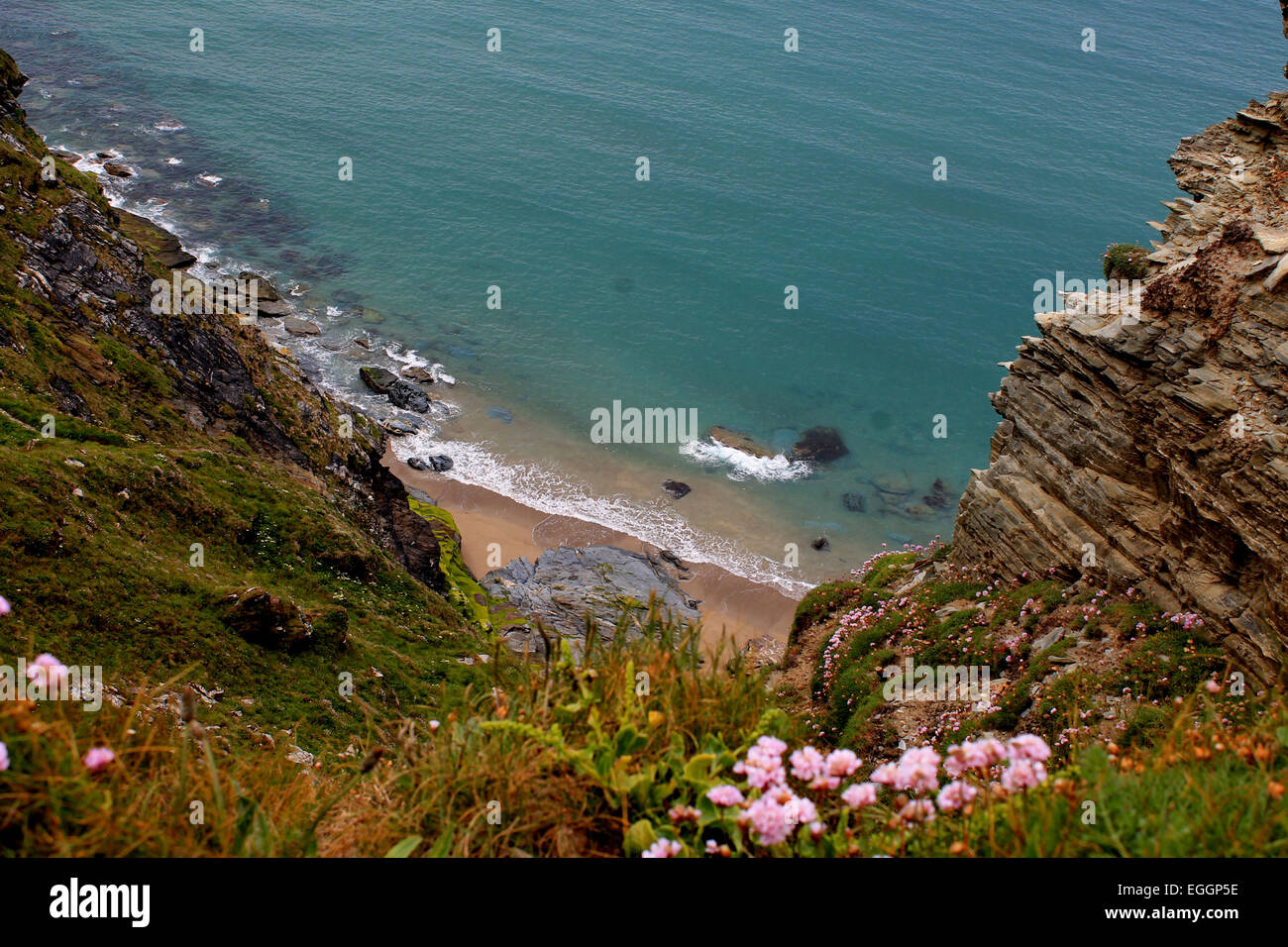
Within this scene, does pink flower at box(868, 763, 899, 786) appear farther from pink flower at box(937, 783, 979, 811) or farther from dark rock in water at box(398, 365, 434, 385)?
dark rock in water at box(398, 365, 434, 385)

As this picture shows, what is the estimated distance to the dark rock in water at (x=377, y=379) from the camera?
54.0 m

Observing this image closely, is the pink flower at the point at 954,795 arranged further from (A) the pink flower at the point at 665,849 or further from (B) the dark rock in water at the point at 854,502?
(B) the dark rock in water at the point at 854,502

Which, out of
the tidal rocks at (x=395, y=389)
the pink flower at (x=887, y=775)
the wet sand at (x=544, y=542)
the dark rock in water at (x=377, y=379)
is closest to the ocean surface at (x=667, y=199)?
the dark rock in water at (x=377, y=379)

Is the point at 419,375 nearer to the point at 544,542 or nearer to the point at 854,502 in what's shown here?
the point at 544,542

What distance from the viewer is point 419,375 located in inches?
2213

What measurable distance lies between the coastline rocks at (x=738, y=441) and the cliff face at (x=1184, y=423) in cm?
2888

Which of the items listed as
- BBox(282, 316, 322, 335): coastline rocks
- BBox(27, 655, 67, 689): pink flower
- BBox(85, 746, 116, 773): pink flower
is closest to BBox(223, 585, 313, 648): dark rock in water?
BBox(27, 655, 67, 689): pink flower

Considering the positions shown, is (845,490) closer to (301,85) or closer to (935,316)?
(935,316)

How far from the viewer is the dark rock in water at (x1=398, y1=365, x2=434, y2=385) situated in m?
56.1

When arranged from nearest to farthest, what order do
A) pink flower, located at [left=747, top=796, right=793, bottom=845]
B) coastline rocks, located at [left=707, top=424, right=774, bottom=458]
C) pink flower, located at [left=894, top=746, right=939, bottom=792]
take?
pink flower, located at [left=747, top=796, right=793, bottom=845], pink flower, located at [left=894, top=746, right=939, bottom=792], coastline rocks, located at [left=707, top=424, right=774, bottom=458]

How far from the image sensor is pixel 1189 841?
4.77 meters

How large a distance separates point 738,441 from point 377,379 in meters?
23.0

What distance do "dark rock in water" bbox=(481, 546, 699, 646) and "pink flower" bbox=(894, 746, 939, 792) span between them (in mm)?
28818
